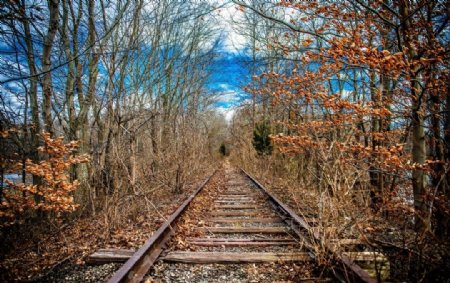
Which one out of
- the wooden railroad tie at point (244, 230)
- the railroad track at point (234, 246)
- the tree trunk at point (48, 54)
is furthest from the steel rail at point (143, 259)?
the tree trunk at point (48, 54)

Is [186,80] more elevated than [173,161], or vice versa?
[186,80]

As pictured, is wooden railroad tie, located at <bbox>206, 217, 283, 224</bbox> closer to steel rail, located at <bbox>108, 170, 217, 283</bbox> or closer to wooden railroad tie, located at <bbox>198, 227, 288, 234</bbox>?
wooden railroad tie, located at <bbox>198, 227, 288, 234</bbox>

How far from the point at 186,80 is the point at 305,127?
9.00 m

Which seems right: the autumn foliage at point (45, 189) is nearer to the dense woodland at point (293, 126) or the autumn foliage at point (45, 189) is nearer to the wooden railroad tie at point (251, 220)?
the dense woodland at point (293, 126)

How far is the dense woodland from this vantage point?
12.6 feet

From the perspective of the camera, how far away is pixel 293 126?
6.77 metres

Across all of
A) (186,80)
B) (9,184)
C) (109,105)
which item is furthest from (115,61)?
(186,80)

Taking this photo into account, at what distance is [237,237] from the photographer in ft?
14.9

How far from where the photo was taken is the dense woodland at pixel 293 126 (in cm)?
384

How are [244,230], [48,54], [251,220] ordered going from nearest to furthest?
[244,230] → [251,220] → [48,54]

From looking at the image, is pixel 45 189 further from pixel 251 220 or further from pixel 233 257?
pixel 251 220

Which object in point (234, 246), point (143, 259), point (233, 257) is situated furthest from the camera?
point (234, 246)

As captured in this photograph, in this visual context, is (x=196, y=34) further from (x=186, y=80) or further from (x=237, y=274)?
(x=237, y=274)

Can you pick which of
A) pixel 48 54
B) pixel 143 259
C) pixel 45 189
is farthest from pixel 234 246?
pixel 48 54
